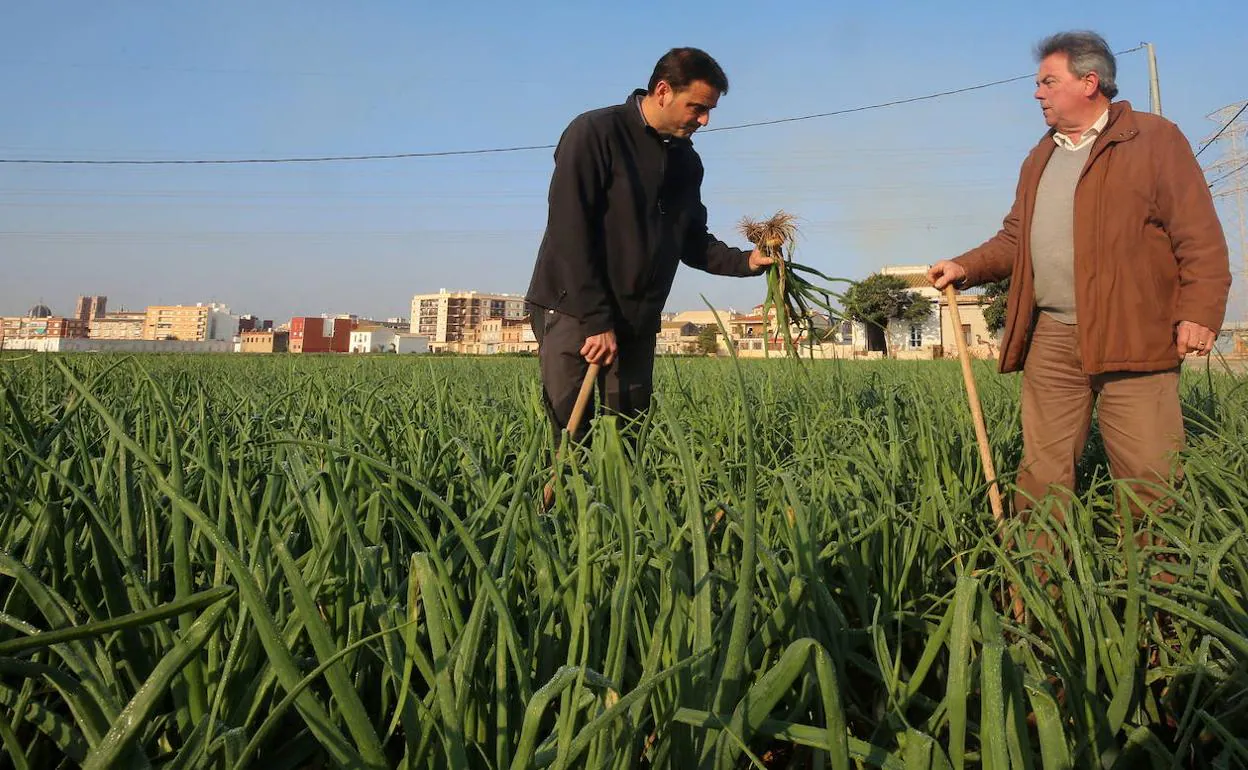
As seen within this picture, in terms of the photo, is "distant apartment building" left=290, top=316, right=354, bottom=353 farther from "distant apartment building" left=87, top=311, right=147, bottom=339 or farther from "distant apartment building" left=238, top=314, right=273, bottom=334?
"distant apartment building" left=87, top=311, right=147, bottom=339

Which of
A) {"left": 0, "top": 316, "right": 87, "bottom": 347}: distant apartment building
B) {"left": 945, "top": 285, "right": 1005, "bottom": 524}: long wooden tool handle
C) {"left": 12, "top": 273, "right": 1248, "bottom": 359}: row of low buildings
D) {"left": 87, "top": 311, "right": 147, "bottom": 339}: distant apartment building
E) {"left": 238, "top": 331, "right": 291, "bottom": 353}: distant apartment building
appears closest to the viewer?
{"left": 945, "top": 285, "right": 1005, "bottom": 524}: long wooden tool handle

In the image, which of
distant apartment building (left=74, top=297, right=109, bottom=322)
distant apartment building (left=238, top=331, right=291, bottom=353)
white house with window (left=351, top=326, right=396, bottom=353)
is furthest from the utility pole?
distant apartment building (left=74, top=297, right=109, bottom=322)

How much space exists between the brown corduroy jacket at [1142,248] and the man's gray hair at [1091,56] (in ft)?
→ 0.28

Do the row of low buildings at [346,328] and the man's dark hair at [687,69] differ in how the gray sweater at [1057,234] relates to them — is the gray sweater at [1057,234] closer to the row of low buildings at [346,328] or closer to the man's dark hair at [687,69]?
the man's dark hair at [687,69]

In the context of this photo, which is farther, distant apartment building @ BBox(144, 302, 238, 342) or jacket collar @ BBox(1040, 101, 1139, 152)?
distant apartment building @ BBox(144, 302, 238, 342)

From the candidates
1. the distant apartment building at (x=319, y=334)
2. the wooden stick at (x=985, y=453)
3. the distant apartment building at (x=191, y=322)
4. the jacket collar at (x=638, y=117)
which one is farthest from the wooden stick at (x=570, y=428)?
the distant apartment building at (x=191, y=322)

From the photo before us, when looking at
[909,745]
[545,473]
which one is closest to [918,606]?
[545,473]

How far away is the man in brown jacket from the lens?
87.2 inches

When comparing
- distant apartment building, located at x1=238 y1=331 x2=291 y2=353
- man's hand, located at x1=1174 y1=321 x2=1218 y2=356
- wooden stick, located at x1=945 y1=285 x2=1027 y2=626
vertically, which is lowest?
wooden stick, located at x1=945 y1=285 x2=1027 y2=626

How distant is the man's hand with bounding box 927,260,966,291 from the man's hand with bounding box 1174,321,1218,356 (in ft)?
2.12

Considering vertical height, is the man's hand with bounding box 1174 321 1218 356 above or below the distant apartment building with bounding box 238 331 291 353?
below

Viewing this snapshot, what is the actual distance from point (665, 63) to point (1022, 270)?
134 cm

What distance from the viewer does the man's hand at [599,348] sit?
93.3 inches

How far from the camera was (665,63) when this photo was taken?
8.21 feet
